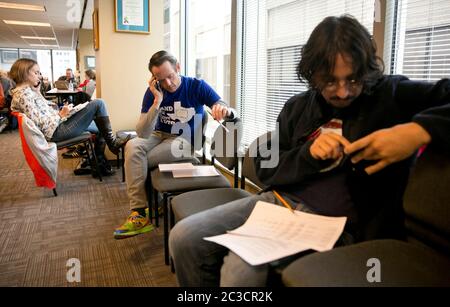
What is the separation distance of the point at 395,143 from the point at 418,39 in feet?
2.65

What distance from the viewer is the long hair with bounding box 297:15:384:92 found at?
1.12 m

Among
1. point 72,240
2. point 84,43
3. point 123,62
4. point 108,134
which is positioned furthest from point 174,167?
point 84,43

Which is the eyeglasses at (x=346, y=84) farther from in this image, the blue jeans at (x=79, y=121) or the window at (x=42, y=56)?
the window at (x=42, y=56)

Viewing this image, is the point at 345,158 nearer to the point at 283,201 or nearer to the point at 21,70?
the point at 283,201

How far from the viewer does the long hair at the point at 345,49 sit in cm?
112

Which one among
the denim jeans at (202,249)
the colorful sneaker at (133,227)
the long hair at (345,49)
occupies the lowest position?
the colorful sneaker at (133,227)

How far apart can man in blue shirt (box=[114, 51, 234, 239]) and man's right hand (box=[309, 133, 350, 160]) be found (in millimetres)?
1316

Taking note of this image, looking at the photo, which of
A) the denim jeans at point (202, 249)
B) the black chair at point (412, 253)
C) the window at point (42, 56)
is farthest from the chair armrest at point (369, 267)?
the window at point (42, 56)

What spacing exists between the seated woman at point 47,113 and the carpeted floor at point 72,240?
530 millimetres

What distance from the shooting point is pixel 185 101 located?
8.55ft

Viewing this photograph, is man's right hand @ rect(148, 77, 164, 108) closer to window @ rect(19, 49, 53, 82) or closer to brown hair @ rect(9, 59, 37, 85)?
brown hair @ rect(9, 59, 37, 85)
